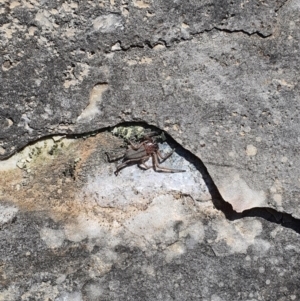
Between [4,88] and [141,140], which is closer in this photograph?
[4,88]

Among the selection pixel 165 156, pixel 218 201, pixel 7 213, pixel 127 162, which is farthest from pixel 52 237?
pixel 218 201

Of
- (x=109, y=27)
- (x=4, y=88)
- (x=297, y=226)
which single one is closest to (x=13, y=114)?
(x=4, y=88)

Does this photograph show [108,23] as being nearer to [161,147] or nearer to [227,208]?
[161,147]

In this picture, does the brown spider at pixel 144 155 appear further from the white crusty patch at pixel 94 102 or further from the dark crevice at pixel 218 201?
the white crusty patch at pixel 94 102

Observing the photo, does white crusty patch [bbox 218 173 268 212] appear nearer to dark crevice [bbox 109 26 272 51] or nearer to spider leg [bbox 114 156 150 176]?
spider leg [bbox 114 156 150 176]

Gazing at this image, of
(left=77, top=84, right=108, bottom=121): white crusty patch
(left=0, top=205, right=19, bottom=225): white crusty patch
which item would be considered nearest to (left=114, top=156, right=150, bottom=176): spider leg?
(left=77, top=84, right=108, bottom=121): white crusty patch

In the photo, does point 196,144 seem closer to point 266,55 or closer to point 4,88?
point 266,55

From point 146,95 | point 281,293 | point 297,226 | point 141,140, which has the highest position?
point 146,95
